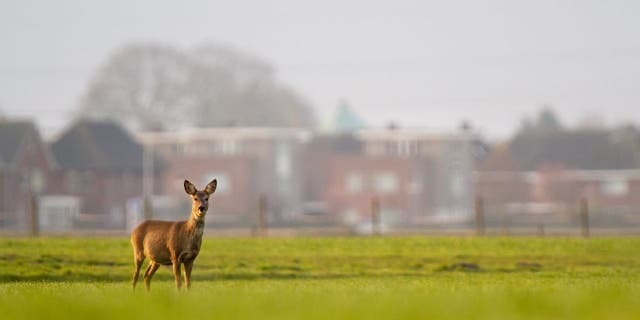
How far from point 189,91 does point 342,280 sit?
431 ft

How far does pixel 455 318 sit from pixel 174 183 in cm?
12493

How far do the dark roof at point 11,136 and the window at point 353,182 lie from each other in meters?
35.9

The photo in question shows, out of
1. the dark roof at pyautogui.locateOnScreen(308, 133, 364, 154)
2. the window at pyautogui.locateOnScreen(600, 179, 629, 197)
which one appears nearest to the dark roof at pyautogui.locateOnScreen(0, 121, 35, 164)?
the dark roof at pyautogui.locateOnScreen(308, 133, 364, 154)

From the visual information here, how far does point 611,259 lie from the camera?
3775 cm

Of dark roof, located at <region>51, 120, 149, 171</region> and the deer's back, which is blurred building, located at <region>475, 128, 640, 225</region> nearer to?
dark roof, located at <region>51, 120, 149, 171</region>

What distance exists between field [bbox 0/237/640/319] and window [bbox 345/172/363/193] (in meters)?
96.1

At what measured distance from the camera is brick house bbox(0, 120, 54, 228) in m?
113

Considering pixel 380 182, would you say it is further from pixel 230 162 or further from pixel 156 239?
pixel 156 239

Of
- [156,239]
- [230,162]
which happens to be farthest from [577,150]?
[156,239]

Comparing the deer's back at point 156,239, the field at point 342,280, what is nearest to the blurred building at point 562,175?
the field at point 342,280

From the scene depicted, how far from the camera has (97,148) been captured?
421 feet

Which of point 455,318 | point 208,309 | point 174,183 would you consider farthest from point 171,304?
point 174,183

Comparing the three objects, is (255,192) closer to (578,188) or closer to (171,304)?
(578,188)

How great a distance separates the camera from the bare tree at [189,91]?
495ft
